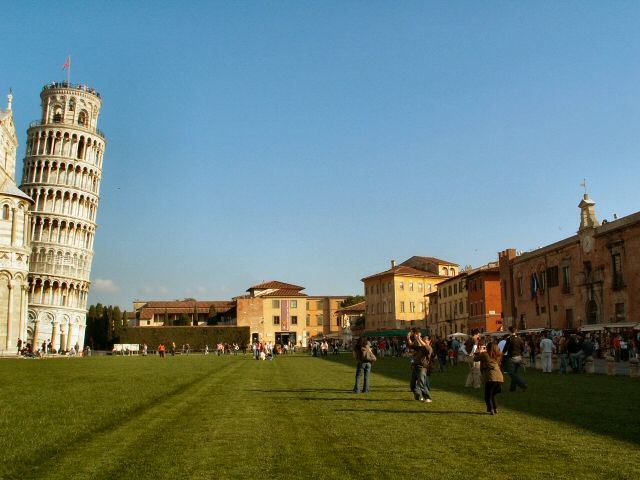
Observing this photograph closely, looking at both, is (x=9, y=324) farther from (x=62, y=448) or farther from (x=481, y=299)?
(x=62, y=448)

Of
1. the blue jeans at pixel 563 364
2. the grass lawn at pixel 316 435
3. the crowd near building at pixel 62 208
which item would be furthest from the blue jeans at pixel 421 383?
the crowd near building at pixel 62 208

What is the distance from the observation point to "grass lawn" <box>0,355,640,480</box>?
7.45 metres

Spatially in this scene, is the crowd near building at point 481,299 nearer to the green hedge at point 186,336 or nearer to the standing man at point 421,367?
the green hedge at point 186,336

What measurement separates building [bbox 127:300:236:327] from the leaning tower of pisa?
69.6 feet

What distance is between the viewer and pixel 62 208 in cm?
8325

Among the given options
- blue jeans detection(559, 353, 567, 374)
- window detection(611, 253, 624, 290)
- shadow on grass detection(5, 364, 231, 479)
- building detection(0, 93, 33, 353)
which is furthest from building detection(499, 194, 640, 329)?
building detection(0, 93, 33, 353)

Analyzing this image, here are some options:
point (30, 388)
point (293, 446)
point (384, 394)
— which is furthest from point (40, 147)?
point (293, 446)

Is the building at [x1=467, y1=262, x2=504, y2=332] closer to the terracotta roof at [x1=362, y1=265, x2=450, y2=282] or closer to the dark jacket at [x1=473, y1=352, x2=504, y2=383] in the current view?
the terracotta roof at [x1=362, y1=265, x2=450, y2=282]

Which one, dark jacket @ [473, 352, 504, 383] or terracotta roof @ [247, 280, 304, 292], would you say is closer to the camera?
dark jacket @ [473, 352, 504, 383]

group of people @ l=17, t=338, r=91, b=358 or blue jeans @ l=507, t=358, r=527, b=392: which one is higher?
group of people @ l=17, t=338, r=91, b=358

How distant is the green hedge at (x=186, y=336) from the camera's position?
8744 cm

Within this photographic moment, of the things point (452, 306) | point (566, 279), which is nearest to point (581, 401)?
point (566, 279)

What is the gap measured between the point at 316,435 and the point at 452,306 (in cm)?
7034

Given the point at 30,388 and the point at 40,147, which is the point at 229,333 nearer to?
the point at 40,147
